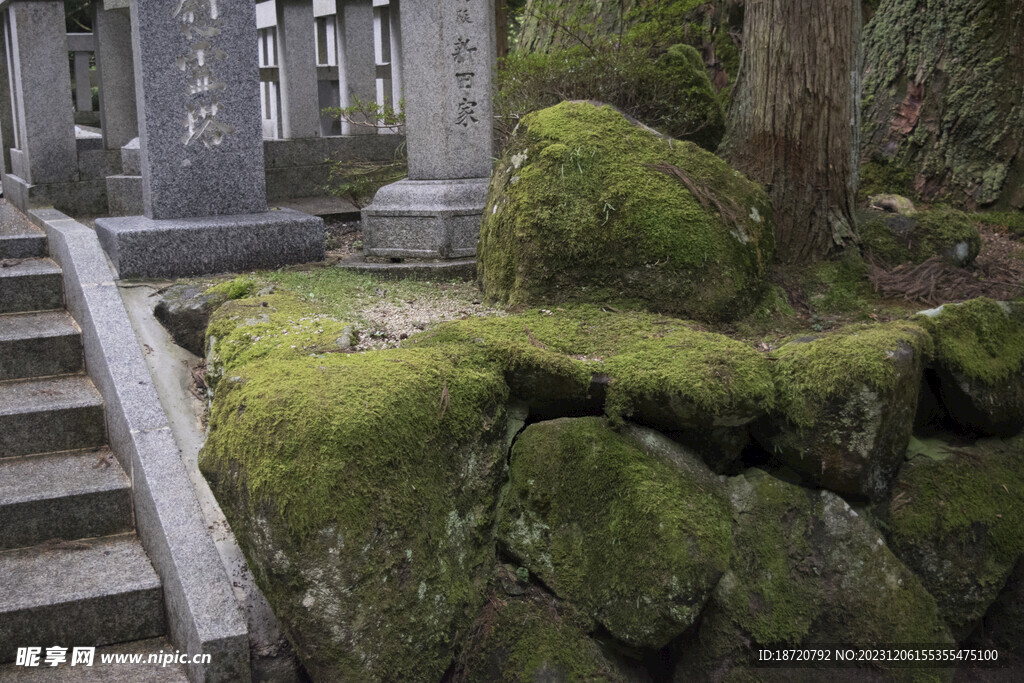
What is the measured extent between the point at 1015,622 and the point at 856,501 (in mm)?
1126

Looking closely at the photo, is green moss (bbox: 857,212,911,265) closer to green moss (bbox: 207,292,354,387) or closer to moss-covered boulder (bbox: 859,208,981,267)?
moss-covered boulder (bbox: 859,208,981,267)

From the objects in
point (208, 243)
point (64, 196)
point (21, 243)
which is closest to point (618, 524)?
point (208, 243)

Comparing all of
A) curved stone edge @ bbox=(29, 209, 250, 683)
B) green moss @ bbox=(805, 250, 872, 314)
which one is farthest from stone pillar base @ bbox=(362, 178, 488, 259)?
green moss @ bbox=(805, 250, 872, 314)

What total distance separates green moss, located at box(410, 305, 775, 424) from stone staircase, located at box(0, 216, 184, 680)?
60.1 inches

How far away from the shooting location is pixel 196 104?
5.17m

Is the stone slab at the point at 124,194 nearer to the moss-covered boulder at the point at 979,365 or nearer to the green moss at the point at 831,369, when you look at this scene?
the green moss at the point at 831,369

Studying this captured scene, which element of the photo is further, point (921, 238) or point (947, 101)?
point (947, 101)

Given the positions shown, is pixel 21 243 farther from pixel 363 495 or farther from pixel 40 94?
pixel 363 495

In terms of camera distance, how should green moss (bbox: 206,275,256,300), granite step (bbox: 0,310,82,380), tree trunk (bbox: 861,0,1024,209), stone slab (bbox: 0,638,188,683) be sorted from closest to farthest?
1. stone slab (bbox: 0,638,188,683)
2. granite step (bbox: 0,310,82,380)
3. green moss (bbox: 206,275,256,300)
4. tree trunk (bbox: 861,0,1024,209)

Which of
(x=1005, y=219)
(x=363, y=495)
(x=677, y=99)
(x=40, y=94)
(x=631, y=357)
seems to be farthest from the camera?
(x=677, y=99)

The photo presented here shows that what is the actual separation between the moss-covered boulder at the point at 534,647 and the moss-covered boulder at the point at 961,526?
1285mm

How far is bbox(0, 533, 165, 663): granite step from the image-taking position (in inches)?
131

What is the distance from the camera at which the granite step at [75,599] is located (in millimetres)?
3322

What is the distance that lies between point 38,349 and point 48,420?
1.78 ft
